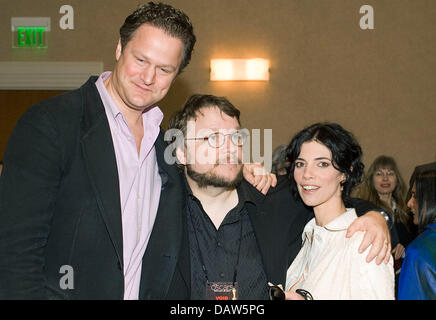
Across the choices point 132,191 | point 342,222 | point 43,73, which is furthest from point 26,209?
point 43,73

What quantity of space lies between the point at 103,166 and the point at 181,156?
0.76 meters

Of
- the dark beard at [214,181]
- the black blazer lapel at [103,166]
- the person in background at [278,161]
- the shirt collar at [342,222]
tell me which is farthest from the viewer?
the person in background at [278,161]

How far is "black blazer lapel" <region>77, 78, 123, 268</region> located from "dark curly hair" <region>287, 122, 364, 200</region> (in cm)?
88

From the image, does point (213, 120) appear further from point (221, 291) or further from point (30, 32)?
point (30, 32)

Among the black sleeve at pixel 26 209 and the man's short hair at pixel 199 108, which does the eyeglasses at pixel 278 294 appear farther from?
the man's short hair at pixel 199 108

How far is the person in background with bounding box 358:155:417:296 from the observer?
4184 millimetres

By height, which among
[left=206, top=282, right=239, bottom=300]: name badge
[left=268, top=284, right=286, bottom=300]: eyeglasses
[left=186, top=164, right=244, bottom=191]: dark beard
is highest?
[left=186, top=164, right=244, bottom=191]: dark beard

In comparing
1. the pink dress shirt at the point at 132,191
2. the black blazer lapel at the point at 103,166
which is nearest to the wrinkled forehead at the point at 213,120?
the pink dress shirt at the point at 132,191

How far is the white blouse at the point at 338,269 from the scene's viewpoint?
1682mm

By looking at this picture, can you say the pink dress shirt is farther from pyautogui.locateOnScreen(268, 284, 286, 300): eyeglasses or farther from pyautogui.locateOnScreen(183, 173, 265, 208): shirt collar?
pyautogui.locateOnScreen(268, 284, 286, 300): eyeglasses

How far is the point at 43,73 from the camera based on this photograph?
191 inches

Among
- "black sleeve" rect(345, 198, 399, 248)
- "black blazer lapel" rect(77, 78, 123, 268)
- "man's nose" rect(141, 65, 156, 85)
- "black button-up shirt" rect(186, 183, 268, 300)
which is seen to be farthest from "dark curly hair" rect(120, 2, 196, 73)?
"black sleeve" rect(345, 198, 399, 248)
